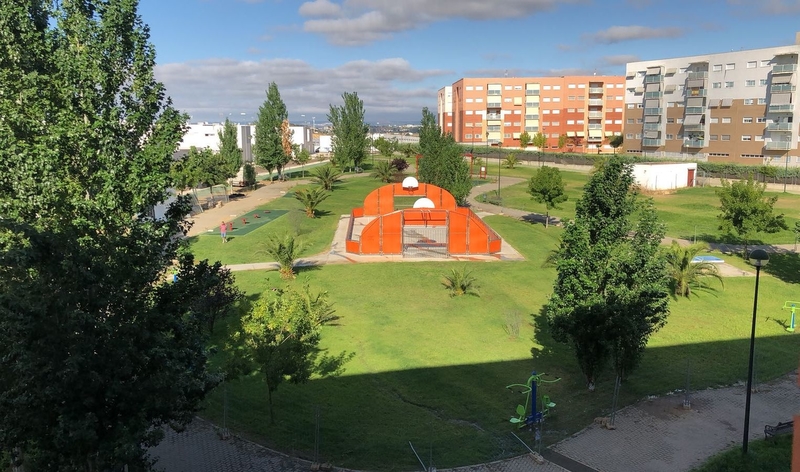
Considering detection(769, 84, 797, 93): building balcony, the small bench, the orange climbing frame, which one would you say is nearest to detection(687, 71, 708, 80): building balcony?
detection(769, 84, 797, 93): building balcony

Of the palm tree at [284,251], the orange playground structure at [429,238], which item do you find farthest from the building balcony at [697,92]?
the palm tree at [284,251]

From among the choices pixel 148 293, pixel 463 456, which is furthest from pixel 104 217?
pixel 463 456

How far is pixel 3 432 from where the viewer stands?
22.4 feet

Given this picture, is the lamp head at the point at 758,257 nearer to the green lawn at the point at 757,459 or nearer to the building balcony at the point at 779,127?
the green lawn at the point at 757,459

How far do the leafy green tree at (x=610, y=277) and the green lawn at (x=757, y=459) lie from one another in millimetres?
2898

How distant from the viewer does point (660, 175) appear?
55250mm

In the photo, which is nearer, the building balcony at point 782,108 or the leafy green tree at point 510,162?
the building balcony at point 782,108

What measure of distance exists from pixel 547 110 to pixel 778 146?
150 feet

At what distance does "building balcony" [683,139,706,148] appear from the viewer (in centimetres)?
7212

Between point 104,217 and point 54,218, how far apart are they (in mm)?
651

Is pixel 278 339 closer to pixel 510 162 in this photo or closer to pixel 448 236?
pixel 448 236

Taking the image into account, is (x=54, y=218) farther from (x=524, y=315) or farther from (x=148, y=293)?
(x=524, y=315)

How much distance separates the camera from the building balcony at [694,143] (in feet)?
237

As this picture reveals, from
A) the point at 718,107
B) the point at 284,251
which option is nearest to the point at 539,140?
the point at 718,107
